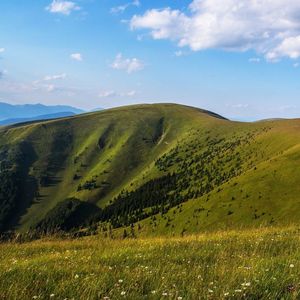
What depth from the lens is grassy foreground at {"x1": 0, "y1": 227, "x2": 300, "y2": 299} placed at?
25.8 ft

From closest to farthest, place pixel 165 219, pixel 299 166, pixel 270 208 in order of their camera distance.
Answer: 1. pixel 270 208
2. pixel 299 166
3. pixel 165 219

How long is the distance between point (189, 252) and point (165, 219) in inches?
5644

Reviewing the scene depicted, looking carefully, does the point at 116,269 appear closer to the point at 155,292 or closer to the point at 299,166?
the point at 155,292

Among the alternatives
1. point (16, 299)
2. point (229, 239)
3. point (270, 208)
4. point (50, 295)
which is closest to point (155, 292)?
point (50, 295)

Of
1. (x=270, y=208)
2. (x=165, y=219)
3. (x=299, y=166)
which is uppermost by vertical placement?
(x=299, y=166)

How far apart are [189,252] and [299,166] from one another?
125426mm

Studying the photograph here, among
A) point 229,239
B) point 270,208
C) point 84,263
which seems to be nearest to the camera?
point 84,263

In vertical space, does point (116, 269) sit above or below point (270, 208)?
above

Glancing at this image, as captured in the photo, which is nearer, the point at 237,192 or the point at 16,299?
the point at 16,299

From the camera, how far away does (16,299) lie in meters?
7.48

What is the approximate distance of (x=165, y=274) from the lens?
920 centimetres

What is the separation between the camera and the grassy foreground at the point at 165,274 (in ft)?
25.8

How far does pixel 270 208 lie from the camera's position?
367 ft

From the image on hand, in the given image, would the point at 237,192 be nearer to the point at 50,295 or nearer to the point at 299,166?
the point at 299,166
